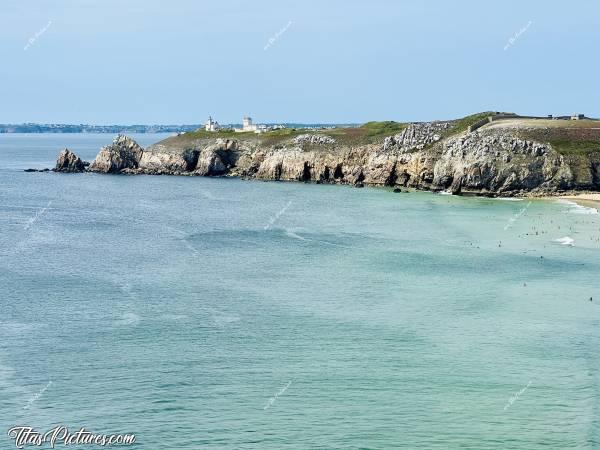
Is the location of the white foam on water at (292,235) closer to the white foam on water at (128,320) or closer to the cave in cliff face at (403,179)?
the white foam on water at (128,320)

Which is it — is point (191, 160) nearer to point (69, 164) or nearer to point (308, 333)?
point (69, 164)

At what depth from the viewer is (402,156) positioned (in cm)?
12631

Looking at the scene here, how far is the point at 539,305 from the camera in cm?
4925

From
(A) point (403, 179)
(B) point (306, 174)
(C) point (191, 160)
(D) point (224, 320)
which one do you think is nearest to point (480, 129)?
(A) point (403, 179)

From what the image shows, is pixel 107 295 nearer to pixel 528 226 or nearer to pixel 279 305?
pixel 279 305

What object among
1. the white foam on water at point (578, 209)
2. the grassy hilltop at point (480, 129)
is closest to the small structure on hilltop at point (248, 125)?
the grassy hilltop at point (480, 129)

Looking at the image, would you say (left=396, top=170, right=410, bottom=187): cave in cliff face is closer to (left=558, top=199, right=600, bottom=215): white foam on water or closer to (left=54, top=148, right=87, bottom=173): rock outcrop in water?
(left=558, top=199, right=600, bottom=215): white foam on water

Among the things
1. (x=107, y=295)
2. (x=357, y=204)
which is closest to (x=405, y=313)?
(x=107, y=295)

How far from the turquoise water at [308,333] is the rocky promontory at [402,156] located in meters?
30.4

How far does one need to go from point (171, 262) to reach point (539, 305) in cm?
2830

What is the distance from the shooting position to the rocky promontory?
366ft

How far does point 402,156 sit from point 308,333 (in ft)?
283

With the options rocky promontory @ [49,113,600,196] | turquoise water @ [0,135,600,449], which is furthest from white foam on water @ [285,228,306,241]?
rocky promontory @ [49,113,600,196]

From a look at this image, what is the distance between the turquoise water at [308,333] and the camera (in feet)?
105
